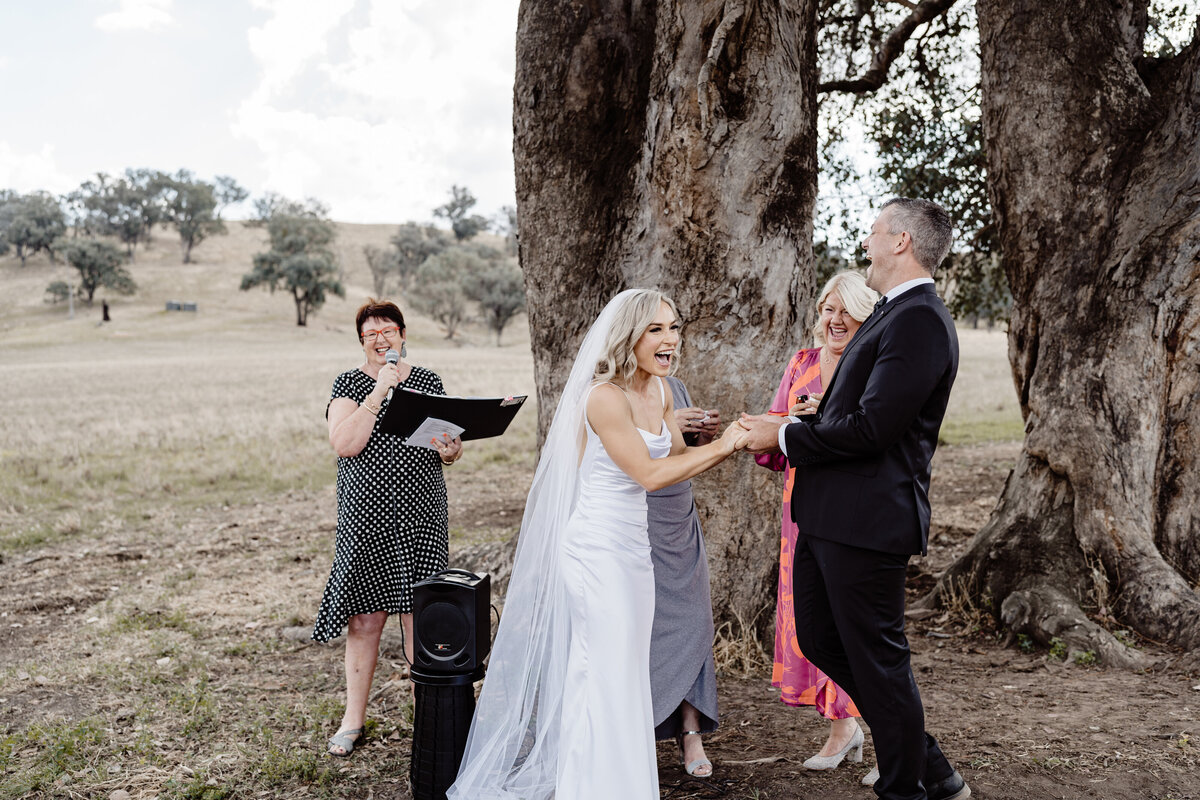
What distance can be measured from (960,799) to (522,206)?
4.61 m

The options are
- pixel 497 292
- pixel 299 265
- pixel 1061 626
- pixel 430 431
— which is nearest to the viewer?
pixel 430 431

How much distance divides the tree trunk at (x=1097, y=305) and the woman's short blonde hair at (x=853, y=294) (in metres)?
2.44

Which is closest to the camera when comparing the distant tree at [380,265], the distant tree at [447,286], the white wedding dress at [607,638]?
the white wedding dress at [607,638]

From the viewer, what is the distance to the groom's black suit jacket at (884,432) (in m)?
3.33

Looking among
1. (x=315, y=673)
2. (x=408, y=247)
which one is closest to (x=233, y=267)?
(x=408, y=247)

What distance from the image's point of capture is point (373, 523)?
Result: 16.0 feet

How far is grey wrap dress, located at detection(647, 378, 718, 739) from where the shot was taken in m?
4.38

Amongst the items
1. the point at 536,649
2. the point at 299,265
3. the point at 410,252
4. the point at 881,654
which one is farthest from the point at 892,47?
the point at 410,252

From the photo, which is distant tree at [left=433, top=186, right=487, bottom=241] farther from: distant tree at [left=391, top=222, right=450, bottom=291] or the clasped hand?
the clasped hand

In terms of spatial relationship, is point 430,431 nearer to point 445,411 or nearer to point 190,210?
point 445,411

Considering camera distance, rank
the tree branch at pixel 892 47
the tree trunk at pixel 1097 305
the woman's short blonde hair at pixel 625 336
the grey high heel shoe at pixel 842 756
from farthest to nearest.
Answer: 1. the tree branch at pixel 892 47
2. the tree trunk at pixel 1097 305
3. the grey high heel shoe at pixel 842 756
4. the woman's short blonde hair at pixel 625 336

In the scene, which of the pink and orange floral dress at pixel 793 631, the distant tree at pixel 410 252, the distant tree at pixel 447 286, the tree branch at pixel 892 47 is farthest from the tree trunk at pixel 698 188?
the distant tree at pixel 410 252

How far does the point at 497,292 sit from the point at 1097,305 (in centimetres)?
6126

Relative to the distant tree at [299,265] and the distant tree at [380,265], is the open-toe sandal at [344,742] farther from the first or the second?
the distant tree at [380,265]
